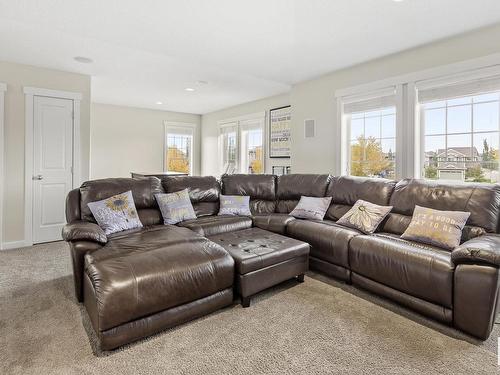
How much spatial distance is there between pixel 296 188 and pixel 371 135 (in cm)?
126

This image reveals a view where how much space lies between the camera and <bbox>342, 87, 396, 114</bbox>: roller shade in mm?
3734

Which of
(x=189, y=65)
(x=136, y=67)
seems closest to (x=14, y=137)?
(x=136, y=67)

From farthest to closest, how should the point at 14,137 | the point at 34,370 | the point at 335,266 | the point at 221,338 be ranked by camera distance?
the point at 14,137 → the point at 335,266 → the point at 221,338 → the point at 34,370

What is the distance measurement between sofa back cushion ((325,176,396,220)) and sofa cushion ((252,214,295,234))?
57 centimetres

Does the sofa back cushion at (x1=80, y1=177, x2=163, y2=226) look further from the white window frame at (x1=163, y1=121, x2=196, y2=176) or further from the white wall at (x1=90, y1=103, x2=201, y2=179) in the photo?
the white window frame at (x1=163, y1=121, x2=196, y2=176)

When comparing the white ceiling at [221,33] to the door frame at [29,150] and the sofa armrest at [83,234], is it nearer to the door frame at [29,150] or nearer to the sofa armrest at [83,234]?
the door frame at [29,150]

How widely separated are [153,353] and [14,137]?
12.2 ft

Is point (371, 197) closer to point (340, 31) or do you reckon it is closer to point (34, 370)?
point (340, 31)

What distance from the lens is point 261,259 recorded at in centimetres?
242

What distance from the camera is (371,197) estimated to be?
3324 millimetres

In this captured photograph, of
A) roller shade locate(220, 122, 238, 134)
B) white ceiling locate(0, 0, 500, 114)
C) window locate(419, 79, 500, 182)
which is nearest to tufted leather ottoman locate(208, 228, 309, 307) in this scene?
window locate(419, 79, 500, 182)

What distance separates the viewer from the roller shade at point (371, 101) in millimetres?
3734

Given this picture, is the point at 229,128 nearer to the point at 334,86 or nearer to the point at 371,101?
the point at 334,86

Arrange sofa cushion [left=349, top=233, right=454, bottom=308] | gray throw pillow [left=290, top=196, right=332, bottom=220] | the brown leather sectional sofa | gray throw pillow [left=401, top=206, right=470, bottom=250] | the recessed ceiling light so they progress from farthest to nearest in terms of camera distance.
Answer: the recessed ceiling light
gray throw pillow [left=290, top=196, right=332, bottom=220]
gray throw pillow [left=401, top=206, right=470, bottom=250]
sofa cushion [left=349, top=233, right=454, bottom=308]
the brown leather sectional sofa
